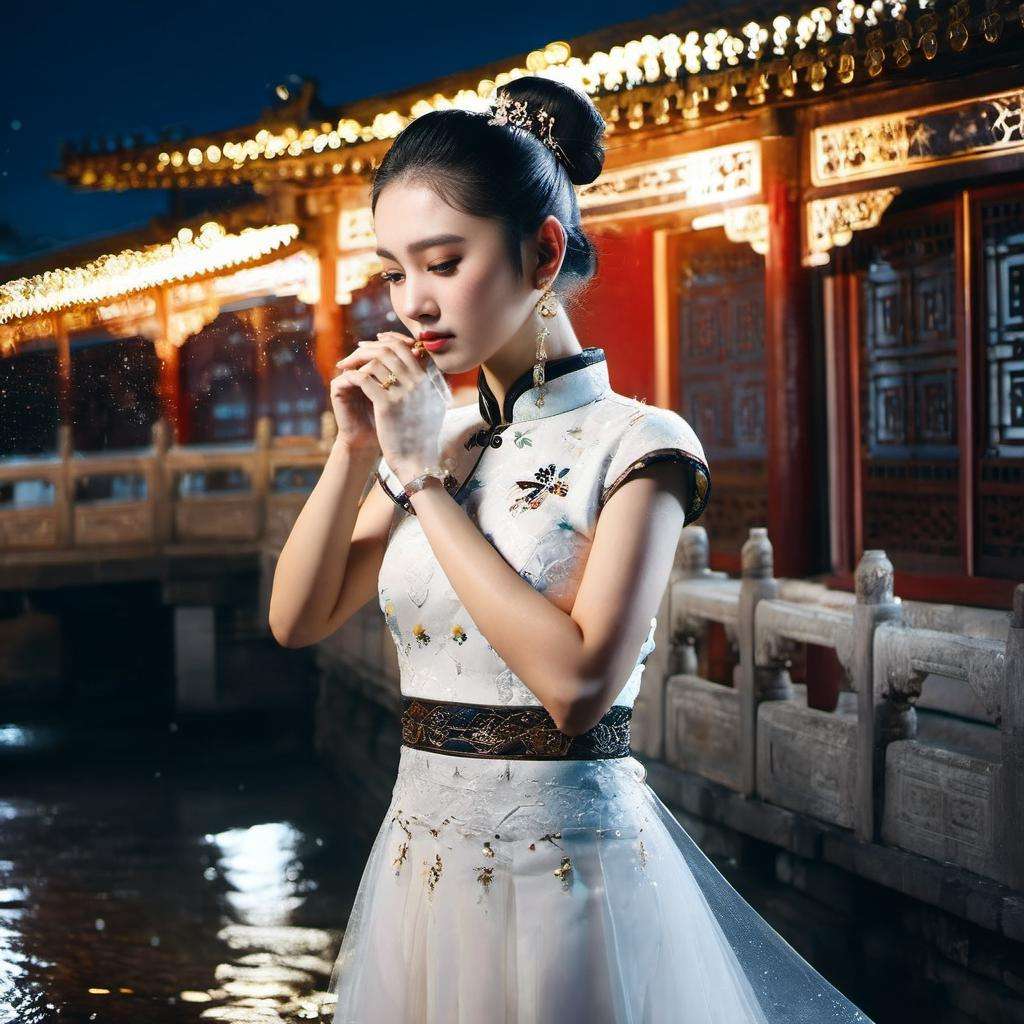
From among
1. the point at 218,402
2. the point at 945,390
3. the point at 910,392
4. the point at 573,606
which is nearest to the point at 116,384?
the point at 573,606

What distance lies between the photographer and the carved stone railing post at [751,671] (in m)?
4.76

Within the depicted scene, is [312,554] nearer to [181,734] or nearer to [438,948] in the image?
[438,948]

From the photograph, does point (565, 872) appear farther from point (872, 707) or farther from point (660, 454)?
point (872, 707)

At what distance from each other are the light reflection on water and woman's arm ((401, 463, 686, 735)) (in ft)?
7.72

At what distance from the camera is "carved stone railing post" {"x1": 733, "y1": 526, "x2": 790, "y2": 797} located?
4758 millimetres

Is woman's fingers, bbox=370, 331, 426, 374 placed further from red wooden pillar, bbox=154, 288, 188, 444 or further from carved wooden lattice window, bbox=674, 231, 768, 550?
carved wooden lattice window, bbox=674, 231, 768, 550

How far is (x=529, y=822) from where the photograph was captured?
1.58 meters

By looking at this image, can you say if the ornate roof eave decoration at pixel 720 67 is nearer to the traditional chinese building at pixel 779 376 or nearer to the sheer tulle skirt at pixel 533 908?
the traditional chinese building at pixel 779 376

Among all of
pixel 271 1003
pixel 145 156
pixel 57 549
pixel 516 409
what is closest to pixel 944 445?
pixel 271 1003

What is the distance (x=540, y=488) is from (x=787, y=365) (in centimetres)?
580

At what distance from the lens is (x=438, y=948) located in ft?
5.17

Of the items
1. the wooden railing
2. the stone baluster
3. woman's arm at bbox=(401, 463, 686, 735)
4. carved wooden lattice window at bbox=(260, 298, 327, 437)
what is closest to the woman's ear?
woman's arm at bbox=(401, 463, 686, 735)

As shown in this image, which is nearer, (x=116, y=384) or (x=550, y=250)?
(x=550, y=250)

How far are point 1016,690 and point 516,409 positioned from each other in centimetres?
231
